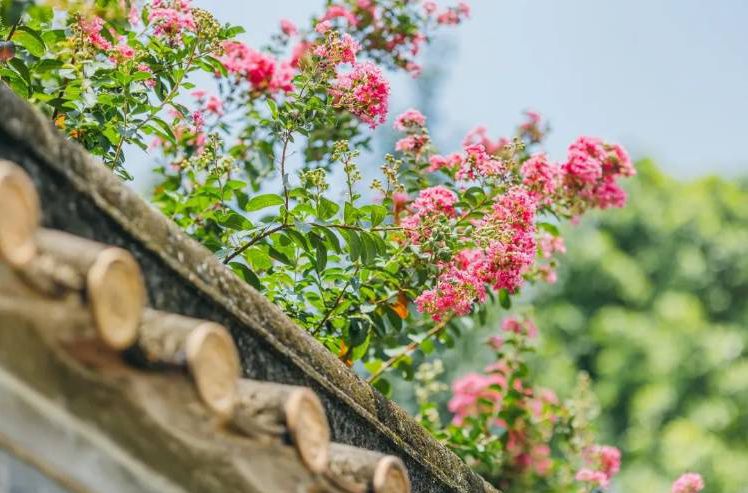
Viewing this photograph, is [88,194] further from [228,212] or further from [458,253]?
[458,253]

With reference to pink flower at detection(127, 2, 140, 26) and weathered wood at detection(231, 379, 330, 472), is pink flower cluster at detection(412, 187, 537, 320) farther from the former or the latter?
weathered wood at detection(231, 379, 330, 472)

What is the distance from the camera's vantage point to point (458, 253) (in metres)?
3.05

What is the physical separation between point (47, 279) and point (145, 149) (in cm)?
177

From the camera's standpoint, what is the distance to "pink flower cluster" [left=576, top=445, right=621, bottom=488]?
14.8ft

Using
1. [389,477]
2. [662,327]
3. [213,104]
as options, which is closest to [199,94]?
[213,104]

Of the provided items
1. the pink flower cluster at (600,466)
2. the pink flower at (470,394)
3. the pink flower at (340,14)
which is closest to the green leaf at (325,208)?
the pink flower at (340,14)

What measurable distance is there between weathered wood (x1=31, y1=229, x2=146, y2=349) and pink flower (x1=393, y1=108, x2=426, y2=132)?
232 cm

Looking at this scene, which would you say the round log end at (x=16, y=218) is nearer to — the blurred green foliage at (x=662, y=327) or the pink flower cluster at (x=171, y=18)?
the pink flower cluster at (x=171, y=18)

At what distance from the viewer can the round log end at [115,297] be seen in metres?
1.29

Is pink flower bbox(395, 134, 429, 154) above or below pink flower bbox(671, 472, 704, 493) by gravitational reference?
above

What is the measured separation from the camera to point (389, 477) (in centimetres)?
176

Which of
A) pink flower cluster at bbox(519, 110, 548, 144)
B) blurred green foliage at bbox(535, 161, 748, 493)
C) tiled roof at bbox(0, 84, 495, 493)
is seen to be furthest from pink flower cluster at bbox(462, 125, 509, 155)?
blurred green foliage at bbox(535, 161, 748, 493)

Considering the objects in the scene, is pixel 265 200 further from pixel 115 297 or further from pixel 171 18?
pixel 115 297

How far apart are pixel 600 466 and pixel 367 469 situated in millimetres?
3094
